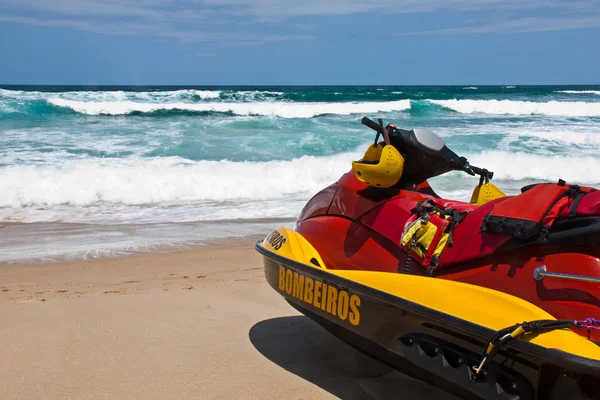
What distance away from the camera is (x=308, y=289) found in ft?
9.87

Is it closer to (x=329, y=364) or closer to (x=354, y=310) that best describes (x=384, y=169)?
(x=354, y=310)

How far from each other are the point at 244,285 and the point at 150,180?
6.05m

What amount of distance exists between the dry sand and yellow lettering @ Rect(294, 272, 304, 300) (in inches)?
17.9

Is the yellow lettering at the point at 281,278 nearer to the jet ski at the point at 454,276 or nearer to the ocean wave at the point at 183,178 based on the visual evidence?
the jet ski at the point at 454,276

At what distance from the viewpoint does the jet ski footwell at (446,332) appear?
1972 millimetres

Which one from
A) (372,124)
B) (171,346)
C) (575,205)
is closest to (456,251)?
(575,205)

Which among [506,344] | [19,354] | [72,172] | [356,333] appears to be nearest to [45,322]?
[19,354]

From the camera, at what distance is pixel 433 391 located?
2.98 meters

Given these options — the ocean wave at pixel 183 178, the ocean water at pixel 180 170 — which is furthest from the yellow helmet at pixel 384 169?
the ocean wave at pixel 183 178

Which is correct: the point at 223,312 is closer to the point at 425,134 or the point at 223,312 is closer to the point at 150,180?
the point at 425,134

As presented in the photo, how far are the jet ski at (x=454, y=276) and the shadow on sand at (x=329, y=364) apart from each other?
0.89ft

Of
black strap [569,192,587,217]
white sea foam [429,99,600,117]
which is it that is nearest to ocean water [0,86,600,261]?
black strap [569,192,587,217]

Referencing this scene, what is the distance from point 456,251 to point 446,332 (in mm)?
392

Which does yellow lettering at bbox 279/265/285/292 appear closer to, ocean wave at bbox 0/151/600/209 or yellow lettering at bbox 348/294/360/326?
yellow lettering at bbox 348/294/360/326
